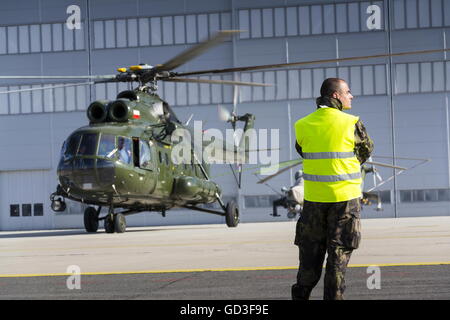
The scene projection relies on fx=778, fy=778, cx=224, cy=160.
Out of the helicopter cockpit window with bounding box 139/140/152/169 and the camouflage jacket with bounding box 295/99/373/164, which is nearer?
the camouflage jacket with bounding box 295/99/373/164

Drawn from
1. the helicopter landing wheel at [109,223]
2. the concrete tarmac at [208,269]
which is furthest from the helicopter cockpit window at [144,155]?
the concrete tarmac at [208,269]

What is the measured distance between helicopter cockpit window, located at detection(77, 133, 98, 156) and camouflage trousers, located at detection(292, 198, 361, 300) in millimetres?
15453

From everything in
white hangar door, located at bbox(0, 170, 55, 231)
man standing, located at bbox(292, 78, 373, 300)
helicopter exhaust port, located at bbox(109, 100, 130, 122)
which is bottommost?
white hangar door, located at bbox(0, 170, 55, 231)

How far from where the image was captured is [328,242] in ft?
20.8

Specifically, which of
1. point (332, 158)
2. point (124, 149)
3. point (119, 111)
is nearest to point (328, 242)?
point (332, 158)

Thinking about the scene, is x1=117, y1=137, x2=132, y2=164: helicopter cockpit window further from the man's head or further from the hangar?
the hangar

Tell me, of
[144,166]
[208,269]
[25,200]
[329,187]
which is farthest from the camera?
[25,200]

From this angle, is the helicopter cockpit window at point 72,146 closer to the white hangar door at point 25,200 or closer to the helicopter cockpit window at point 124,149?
the helicopter cockpit window at point 124,149

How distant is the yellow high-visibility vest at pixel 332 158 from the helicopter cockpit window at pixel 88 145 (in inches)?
606

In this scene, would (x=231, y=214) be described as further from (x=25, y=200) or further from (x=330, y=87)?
(x=25, y=200)

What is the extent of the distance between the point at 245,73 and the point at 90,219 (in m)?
21.3

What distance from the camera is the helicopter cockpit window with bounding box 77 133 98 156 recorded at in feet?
70.1

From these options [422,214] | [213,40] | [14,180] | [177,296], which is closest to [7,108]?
[14,180]

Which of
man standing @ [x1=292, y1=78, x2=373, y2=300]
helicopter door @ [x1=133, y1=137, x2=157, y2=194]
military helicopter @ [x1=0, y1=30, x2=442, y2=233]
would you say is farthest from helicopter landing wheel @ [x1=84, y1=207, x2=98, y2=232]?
man standing @ [x1=292, y1=78, x2=373, y2=300]
